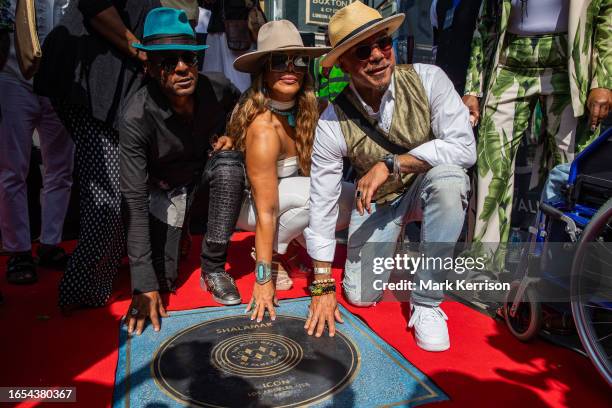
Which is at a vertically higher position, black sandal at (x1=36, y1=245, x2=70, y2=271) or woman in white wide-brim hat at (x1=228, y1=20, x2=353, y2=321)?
woman in white wide-brim hat at (x1=228, y1=20, x2=353, y2=321)

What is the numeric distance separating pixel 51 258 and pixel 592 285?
10.6 feet

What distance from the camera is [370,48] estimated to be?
2.15 meters

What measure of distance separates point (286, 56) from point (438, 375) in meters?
1.81

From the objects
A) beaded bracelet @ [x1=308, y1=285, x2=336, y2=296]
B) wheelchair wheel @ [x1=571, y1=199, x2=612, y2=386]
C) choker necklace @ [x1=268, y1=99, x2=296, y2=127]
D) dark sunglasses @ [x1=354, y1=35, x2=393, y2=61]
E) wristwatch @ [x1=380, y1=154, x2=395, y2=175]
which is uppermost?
dark sunglasses @ [x1=354, y1=35, x2=393, y2=61]

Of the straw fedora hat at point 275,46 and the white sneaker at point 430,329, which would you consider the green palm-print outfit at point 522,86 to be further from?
the straw fedora hat at point 275,46

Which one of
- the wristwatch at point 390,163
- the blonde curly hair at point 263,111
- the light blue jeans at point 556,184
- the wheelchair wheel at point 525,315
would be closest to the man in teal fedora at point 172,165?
the blonde curly hair at point 263,111

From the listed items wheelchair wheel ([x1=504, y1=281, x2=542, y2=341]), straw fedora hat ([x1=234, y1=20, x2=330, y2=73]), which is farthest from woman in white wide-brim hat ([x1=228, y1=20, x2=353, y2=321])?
wheelchair wheel ([x1=504, y1=281, x2=542, y2=341])

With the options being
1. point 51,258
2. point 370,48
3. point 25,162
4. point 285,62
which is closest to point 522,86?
point 370,48

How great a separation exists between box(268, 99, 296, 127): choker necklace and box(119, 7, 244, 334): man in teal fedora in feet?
1.20

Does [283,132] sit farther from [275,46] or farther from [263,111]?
[275,46]

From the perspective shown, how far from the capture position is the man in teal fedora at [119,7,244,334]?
233 cm

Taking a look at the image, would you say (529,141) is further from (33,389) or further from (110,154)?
(33,389)

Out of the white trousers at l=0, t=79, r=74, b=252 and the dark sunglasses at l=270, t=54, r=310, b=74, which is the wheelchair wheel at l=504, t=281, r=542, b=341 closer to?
the dark sunglasses at l=270, t=54, r=310, b=74

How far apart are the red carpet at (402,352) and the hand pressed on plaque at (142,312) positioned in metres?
0.10
